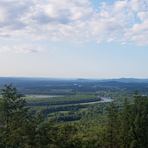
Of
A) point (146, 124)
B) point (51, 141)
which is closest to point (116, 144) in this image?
point (146, 124)

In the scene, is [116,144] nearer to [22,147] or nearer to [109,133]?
[109,133]

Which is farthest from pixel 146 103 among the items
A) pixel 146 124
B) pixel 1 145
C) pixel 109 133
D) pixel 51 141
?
pixel 1 145

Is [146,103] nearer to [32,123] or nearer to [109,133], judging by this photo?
[109,133]

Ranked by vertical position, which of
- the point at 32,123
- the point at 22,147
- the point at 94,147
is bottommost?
the point at 94,147

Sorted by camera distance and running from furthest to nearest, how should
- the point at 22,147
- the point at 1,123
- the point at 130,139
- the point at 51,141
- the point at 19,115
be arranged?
the point at 130,139 → the point at 1,123 → the point at 19,115 → the point at 51,141 → the point at 22,147

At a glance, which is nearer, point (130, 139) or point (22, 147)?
point (22, 147)

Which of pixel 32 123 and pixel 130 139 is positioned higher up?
pixel 32 123

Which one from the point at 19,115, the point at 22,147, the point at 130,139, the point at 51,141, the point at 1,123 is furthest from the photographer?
the point at 130,139
